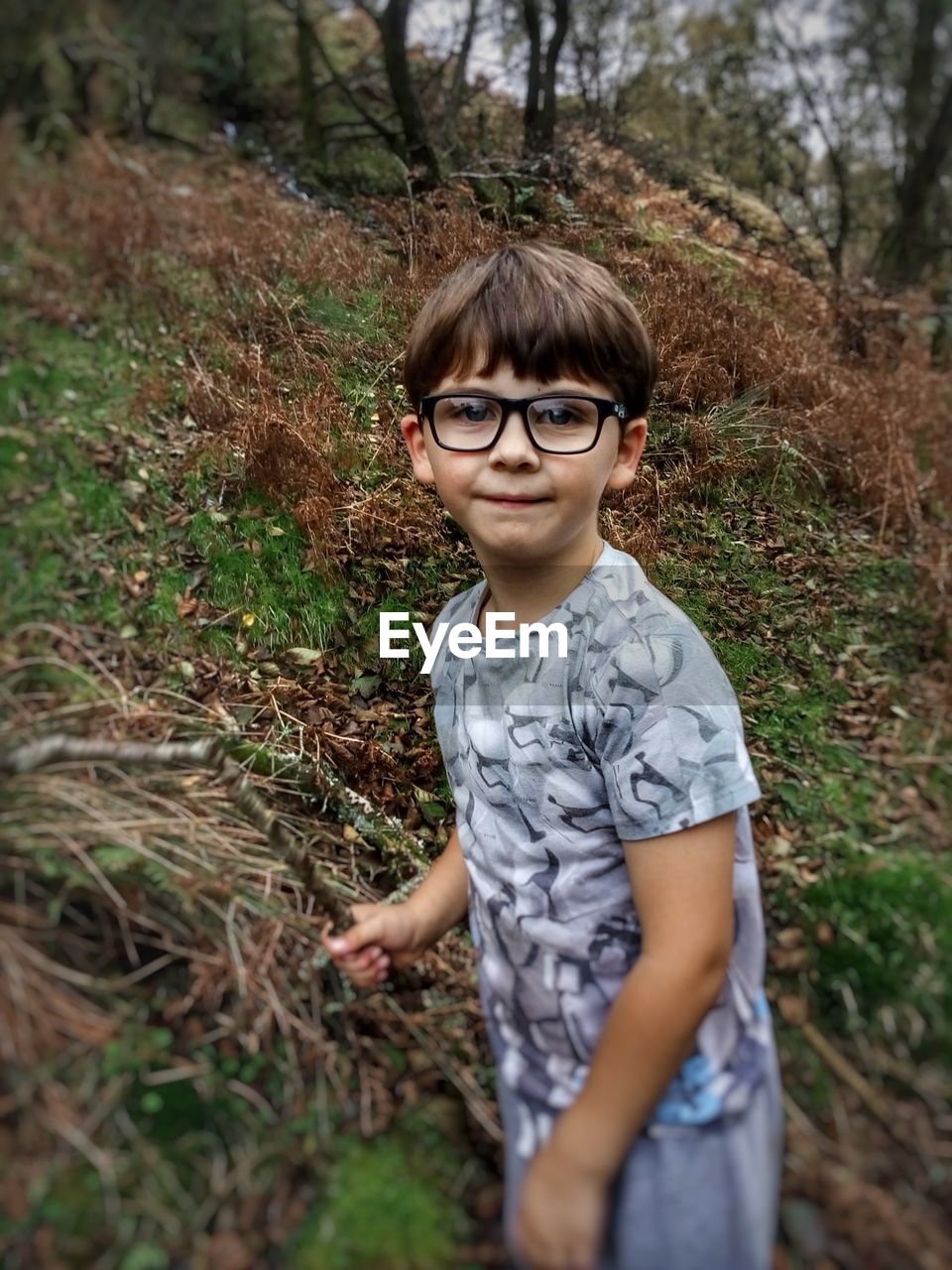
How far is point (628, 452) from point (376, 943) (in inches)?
36.3

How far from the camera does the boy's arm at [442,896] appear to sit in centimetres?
147

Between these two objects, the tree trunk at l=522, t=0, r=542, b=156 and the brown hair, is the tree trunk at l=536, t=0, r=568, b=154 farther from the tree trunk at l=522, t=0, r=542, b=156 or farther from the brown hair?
the brown hair

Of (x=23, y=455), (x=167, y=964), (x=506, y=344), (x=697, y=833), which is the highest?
(x=506, y=344)

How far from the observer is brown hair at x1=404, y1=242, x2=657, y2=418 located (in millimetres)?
1274

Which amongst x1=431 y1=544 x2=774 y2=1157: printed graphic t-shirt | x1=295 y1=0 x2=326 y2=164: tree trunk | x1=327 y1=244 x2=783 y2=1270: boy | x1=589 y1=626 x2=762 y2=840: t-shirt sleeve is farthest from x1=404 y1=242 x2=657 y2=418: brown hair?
x1=295 y1=0 x2=326 y2=164: tree trunk

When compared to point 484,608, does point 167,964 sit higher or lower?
lower

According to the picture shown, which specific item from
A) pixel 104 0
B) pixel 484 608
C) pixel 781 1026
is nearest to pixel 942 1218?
pixel 781 1026

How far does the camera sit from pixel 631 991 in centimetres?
106

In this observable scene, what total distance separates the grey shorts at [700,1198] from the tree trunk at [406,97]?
69.3 inches

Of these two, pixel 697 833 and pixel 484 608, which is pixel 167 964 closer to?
pixel 697 833

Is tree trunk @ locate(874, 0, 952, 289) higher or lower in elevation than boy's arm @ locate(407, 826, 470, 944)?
higher

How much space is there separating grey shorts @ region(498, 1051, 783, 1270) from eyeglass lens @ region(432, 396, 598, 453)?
0.92 m

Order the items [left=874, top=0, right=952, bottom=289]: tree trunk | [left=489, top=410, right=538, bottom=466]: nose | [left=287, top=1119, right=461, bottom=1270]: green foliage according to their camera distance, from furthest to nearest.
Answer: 1. [left=874, top=0, right=952, bottom=289]: tree trunk
2. [left=489, top=410, right=538, bottom=466]: nose
3. [left=287, top=1119, right=461, bottom=1270]: green foliage

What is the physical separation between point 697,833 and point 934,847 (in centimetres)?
29
